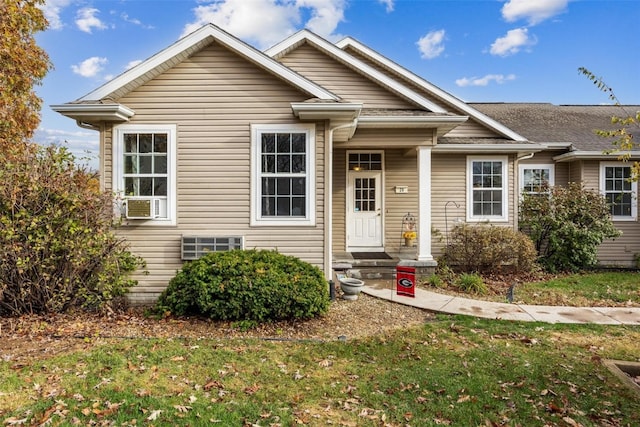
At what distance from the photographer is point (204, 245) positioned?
632cm

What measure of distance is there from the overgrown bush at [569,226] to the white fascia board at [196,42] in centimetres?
748

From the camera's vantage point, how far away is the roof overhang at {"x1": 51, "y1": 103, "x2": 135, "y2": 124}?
5.83 meters

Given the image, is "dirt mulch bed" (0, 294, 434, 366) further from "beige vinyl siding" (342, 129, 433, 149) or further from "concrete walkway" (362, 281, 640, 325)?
"beige vinyl siding" (342, 129, 433, 149)

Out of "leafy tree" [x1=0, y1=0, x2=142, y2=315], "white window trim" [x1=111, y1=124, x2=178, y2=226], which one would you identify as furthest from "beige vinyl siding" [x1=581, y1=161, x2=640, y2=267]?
"leafy tree" [x1=0, y1=0, x2=142, y2=315]

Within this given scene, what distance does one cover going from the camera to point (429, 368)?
3971 mm

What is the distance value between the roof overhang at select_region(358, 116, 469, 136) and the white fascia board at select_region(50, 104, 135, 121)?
15.4 ft

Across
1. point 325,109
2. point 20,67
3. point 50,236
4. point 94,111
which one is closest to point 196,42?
point 94,111

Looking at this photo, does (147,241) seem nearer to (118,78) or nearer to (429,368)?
(118,78)

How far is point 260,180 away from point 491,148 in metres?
6.67

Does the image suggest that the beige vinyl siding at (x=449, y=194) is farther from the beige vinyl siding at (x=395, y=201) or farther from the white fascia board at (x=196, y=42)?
the white fascia board at (x=196, y=42)

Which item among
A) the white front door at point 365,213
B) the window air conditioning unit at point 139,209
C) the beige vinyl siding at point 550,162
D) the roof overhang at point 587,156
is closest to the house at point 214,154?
the window air conditioning unit at point 139,209

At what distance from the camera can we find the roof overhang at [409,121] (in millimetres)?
7957

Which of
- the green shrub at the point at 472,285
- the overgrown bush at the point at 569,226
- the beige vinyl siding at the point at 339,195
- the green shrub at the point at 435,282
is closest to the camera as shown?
the green shrub at the point at 472,285

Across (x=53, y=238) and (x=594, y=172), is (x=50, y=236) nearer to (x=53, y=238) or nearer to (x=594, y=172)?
(x=53, y=238)
